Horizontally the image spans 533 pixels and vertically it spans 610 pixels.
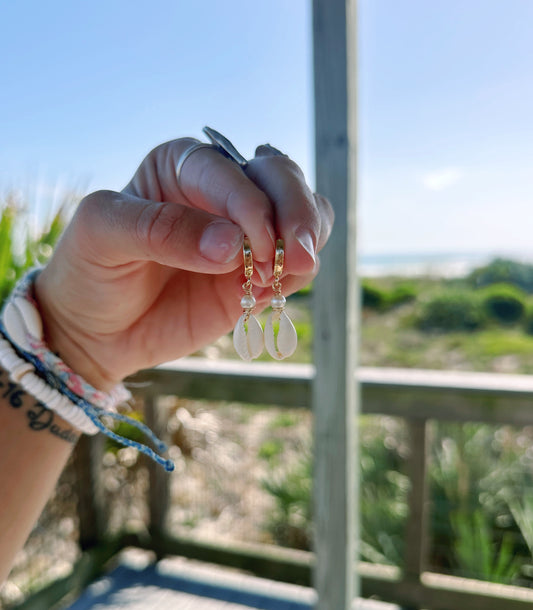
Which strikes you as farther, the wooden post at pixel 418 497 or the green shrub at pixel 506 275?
the green shrub at pixel 506 275

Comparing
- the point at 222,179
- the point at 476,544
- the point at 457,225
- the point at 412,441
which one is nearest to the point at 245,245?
the point at 222,179

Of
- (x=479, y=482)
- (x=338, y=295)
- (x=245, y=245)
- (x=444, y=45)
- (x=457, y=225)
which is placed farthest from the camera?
(x=457, y=225)

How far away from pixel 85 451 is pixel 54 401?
152cm

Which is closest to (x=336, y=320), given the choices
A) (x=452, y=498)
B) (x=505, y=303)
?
(x=452, y=498)

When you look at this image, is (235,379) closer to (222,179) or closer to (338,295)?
(338,295)

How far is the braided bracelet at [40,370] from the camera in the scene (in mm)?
565

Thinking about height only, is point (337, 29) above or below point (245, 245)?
above

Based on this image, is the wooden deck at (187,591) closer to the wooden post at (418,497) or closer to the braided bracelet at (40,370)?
the wooden post at (418,497)

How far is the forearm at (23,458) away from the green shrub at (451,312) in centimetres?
1364

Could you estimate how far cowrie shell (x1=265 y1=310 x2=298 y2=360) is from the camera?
34 centimetres

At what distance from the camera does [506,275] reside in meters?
12.8

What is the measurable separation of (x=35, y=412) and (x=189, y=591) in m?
1.62

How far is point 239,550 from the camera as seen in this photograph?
6.28 ft

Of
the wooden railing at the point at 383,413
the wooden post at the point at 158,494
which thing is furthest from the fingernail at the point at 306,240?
the wooden post at the point at 158,494
